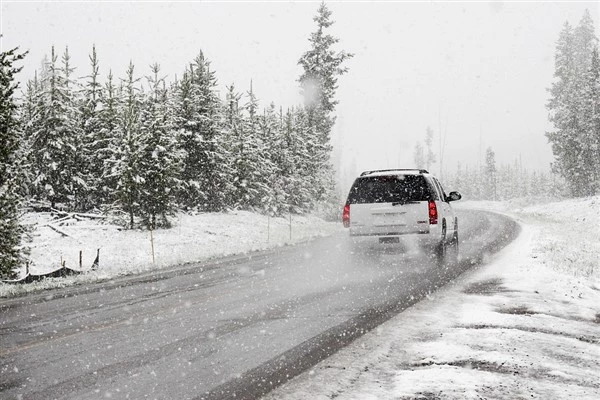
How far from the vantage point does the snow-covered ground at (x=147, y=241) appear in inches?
702

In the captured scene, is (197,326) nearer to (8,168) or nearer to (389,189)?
(389,189)

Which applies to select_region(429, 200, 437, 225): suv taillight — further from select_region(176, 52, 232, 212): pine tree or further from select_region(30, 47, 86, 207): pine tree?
select_region(30, 47, 86, 207): pine tree

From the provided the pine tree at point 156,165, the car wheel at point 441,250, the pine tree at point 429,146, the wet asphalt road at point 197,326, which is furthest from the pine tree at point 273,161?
the pine tree at point 429,146

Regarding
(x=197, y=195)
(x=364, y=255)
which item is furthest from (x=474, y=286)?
(x=197, y=195)

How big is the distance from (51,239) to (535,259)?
20733 mm

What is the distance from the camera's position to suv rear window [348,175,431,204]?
12.4m

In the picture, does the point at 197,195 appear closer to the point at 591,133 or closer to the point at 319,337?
the point at 319,337

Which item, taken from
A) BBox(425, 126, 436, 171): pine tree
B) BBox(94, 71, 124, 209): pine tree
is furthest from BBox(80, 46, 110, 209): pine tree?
BBox(425, 126, 436, 171): pine tree

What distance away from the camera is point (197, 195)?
3294cm

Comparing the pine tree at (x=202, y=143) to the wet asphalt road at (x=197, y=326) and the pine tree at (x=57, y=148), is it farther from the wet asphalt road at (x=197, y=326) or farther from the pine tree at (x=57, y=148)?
the wet asphalt road at (x=197, y=326)

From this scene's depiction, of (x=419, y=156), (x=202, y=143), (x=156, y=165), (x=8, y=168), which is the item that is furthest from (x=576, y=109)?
(x=419, y=156)

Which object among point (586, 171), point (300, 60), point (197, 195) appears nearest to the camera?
point (197, 195)

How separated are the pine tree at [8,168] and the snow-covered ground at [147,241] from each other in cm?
197

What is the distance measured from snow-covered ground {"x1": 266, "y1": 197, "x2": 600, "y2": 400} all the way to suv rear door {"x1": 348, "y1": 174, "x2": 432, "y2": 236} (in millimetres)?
2556
